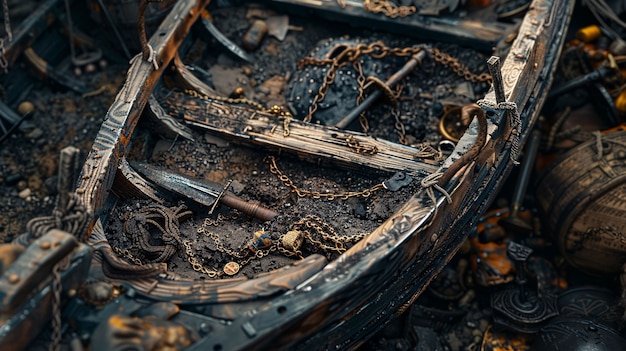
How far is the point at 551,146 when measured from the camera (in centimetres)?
499

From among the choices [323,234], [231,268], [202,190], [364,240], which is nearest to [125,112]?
[202,190]

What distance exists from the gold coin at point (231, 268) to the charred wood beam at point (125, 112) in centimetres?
78

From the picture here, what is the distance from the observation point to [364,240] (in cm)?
302

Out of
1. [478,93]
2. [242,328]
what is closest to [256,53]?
[478,93]

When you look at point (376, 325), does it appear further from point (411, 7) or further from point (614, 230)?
point (411, 7)

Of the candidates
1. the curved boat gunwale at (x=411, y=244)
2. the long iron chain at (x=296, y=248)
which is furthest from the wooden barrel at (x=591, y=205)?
the long iron chain at (x=296, y=248)

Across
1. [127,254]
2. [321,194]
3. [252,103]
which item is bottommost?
[127,254]

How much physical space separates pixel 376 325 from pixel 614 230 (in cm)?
195

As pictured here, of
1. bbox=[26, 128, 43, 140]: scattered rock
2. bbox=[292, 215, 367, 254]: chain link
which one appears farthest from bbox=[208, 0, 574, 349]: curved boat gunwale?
bbox=[26, 128, 43, 140]: scattered rock

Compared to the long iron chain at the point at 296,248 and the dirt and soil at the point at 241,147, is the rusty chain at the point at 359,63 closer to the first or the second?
the dirt and soil at the point at 241,147

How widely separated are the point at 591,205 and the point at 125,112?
325 cm

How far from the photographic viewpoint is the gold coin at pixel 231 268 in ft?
11.3

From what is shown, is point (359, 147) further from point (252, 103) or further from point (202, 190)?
point (202, 190)

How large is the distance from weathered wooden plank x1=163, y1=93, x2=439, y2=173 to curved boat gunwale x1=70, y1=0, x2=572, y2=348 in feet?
1.11
